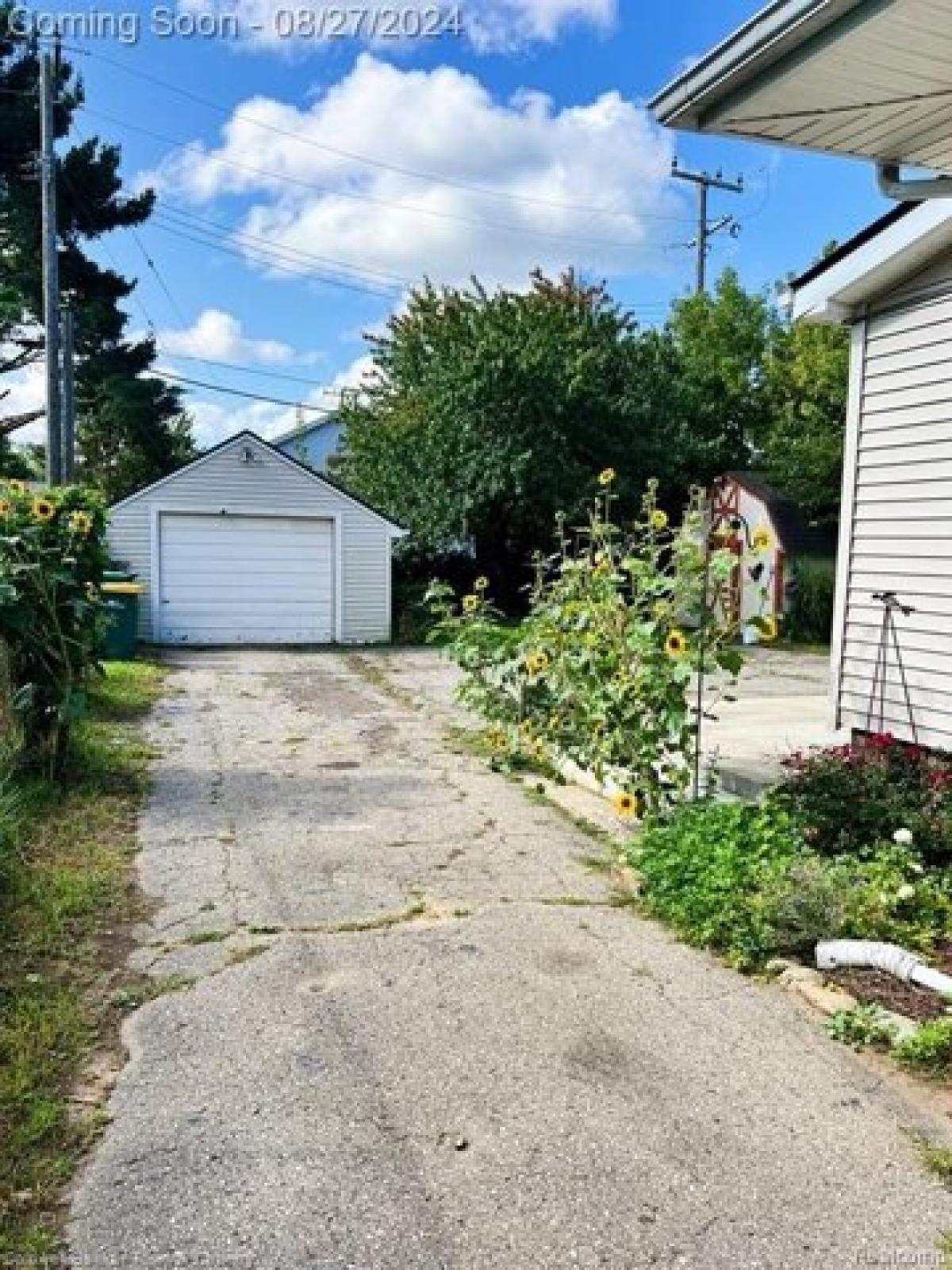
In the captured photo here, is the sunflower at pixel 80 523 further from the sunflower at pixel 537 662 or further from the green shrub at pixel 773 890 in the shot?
the green shrub at pixel 773 890

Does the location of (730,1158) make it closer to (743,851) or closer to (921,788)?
(743,851)

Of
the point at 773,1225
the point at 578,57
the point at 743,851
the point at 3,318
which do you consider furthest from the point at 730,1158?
the point at 3,318

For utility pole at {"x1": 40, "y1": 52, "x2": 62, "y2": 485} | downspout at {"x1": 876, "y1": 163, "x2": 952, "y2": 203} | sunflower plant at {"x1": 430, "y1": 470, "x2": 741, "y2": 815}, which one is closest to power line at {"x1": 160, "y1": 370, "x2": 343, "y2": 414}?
utility pole at {"x1": 40, "y1": 52, "x2": 62, "y2": 485}

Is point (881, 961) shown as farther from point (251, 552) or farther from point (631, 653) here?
point (251, 552)

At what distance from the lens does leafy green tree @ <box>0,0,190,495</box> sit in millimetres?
18172

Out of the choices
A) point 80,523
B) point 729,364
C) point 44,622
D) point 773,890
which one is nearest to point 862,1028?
point 773,890

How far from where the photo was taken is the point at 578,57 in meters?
11.7

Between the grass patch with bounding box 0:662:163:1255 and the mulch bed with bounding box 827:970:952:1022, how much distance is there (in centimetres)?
221

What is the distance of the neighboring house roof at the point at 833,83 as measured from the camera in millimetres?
2248

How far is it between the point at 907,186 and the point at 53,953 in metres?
3.83

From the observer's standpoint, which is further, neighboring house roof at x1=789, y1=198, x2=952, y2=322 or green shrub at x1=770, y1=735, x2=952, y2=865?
neighboring house roof at x1=789, y1=198, x2=952, y2=322

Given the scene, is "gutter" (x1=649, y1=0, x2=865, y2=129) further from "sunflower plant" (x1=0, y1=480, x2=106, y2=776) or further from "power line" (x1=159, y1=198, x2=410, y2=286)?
"power line" (x1=159, y1=198, x2=410, y2=286)

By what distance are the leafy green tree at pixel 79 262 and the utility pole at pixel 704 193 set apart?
15.0 metres

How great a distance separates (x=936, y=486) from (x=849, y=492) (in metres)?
0.71
